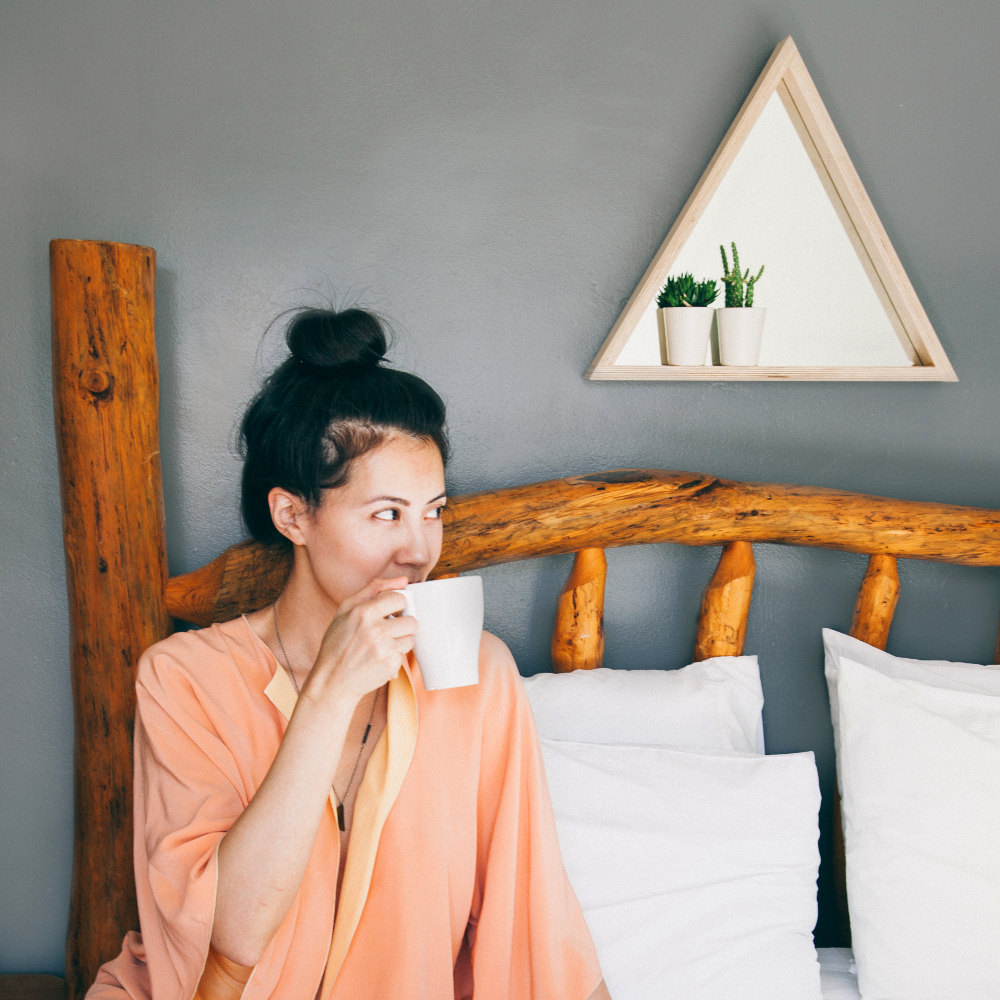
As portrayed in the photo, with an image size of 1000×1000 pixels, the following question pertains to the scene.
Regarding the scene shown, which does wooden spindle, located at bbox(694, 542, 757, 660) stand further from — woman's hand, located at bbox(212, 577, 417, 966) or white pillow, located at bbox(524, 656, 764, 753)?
woman's hand, located at bbox(212, 577, 417, 966)

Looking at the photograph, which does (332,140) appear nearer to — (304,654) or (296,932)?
(304,654)

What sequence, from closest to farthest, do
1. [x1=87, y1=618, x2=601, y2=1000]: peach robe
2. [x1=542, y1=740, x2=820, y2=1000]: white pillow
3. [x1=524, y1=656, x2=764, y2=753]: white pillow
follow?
[x1=87, y1=618, x2=601, y2=1000]: peach robe < [x1=542, y1=740, x2=820, y2=1000]: white pillow < [x1=524, y1=656, x2=764, y2=753]: white pillow

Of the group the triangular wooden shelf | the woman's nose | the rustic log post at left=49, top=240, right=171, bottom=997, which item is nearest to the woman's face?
the woman's nose

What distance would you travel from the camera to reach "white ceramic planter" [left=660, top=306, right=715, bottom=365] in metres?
1.33

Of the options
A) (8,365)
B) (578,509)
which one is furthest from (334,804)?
(8,365)

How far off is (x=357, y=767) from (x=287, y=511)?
0.32m

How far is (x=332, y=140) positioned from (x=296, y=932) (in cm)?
114

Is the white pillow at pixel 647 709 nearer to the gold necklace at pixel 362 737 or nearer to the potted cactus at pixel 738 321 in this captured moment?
the gold necklace at pixel 362 737

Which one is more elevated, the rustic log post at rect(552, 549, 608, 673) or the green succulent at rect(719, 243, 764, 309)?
the green succulent at rect(719, 243, 764, 309)

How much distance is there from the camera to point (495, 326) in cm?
136

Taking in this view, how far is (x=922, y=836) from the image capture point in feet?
3.64

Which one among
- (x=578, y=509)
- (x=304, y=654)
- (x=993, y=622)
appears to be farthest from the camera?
(x=993, y=622)

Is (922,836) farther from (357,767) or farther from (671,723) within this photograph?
(357,767)

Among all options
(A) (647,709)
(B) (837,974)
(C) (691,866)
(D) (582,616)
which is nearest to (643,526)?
(D) (582,616)
